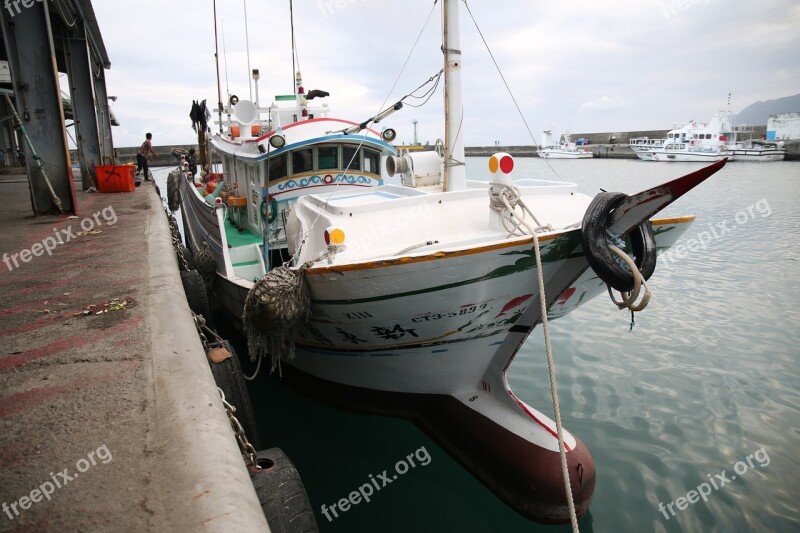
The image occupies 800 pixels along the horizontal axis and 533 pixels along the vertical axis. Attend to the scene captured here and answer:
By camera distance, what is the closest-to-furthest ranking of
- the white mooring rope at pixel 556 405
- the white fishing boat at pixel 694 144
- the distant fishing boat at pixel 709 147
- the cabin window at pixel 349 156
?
the white mooring rope at pixel 556 405, the cabin window at pixel 349 156, the distant fishing boat at pixel 709 147, the white fishing boat at pixel 694 144

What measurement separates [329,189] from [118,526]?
7635 mm

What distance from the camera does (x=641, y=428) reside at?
5594mm

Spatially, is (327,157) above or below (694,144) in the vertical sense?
below

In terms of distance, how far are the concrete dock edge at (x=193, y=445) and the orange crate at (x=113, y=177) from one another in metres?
10.6

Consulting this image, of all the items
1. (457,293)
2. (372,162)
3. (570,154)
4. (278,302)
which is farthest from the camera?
(570,154)

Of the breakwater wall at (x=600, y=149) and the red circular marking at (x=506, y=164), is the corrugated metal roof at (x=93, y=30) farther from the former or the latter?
the breakwater wall at (x=600, y=149)

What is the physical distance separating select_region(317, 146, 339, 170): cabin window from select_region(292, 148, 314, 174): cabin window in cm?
14

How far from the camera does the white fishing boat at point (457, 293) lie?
3688 mm

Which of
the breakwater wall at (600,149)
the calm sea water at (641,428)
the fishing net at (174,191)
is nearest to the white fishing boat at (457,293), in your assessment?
the calm sea water at (641,428)

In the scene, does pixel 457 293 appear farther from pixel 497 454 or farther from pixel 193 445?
pixel 193 445

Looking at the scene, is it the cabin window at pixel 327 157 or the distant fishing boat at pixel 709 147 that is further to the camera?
the distant fishing boat at pixel 709 147

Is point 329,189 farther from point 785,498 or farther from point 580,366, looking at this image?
point 785,498

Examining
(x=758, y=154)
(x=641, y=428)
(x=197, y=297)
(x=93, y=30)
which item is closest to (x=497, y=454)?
(x=641, y=428)

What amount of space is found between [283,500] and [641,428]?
4.79 meters
